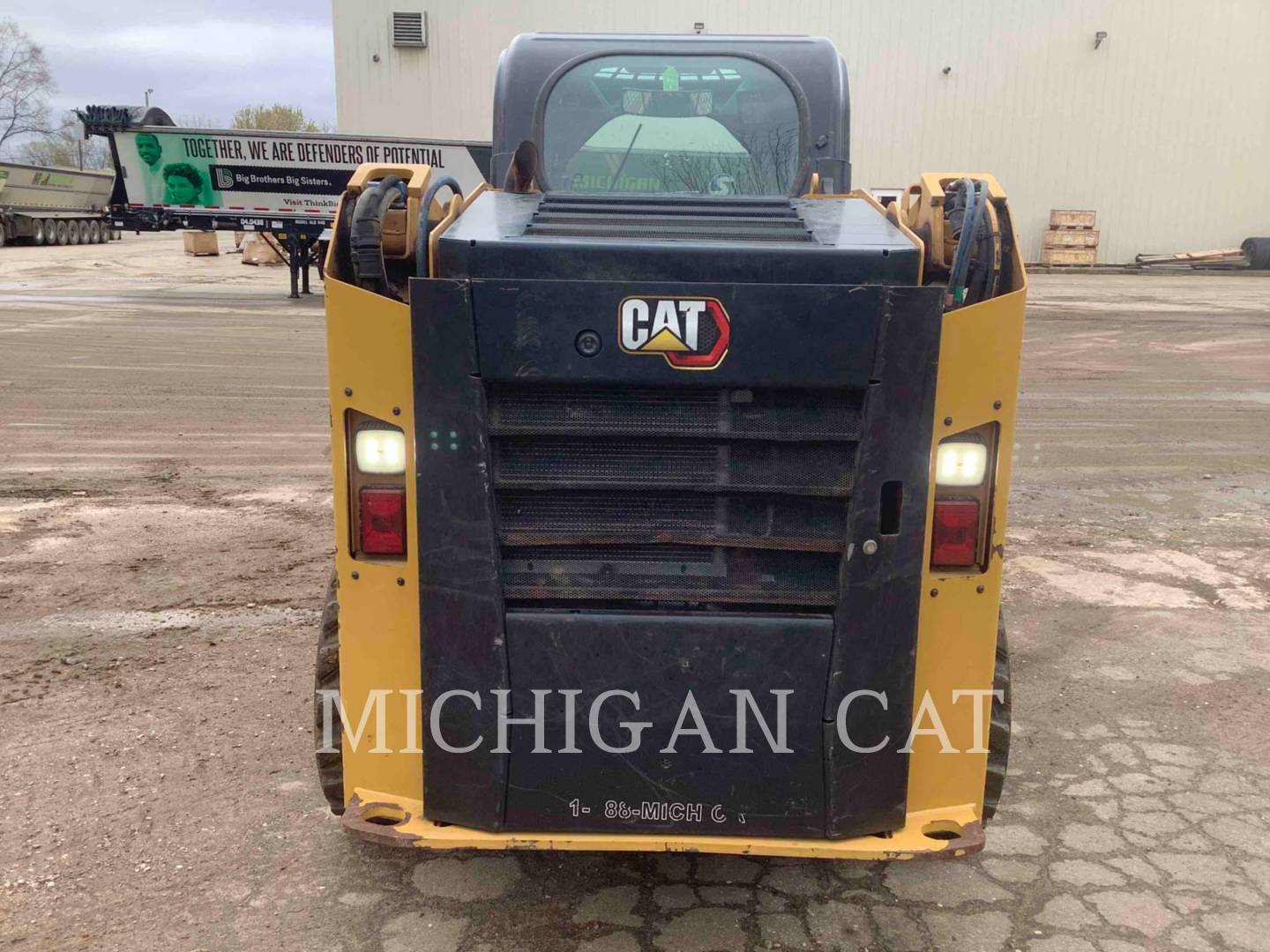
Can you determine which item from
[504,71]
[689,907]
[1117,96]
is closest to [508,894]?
[689,907]

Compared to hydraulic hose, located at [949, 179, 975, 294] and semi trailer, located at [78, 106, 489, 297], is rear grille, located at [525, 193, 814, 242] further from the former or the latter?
semi trailer, located at [78, 106, 489, 297]

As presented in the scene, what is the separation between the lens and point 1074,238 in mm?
30594

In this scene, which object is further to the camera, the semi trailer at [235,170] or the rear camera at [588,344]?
the semi trailer at [235,170]

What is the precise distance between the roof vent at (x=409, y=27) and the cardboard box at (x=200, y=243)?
9.52 meters

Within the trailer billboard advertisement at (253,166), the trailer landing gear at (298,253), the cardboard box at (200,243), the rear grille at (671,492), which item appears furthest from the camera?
the cardboard box at (200,243)

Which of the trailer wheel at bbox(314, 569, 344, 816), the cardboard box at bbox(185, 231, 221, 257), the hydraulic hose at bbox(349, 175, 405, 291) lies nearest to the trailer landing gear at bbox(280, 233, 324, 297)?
the cardboard box at bbox(185, 231, 221, 257)

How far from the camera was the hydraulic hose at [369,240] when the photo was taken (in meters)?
2.88

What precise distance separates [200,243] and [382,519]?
3393 cm

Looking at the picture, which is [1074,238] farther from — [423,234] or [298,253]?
[423,234]

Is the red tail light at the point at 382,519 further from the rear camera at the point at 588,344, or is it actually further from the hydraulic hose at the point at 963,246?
the hydraulic hose at the point at 963,246

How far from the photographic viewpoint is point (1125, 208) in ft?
102

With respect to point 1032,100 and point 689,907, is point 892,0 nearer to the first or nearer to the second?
point 1032,100

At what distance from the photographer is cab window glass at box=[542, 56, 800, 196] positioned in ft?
14.1
